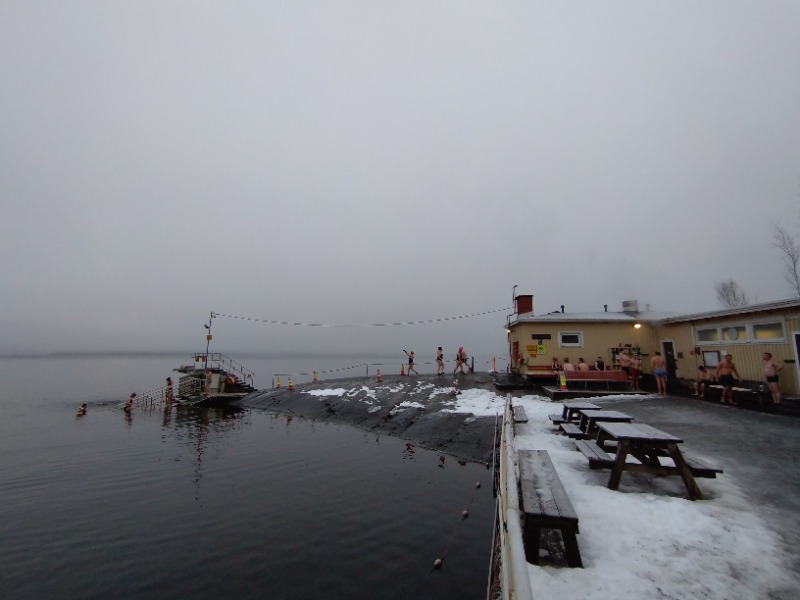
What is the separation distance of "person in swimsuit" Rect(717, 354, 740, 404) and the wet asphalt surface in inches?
25.0

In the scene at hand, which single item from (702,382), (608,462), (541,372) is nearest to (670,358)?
(702,382)

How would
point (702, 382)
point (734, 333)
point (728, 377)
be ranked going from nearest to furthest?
point (728, 377) → point (734, 333) → point (702, 382)

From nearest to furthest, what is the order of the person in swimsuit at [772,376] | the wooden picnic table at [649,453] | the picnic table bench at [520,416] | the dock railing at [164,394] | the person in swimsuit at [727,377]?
the wooden picnic table at [649,453], the picnic table bench at [520,416], the person in swimsuit at [772,376], the person in swimsuit at [727,377], the dock railing at [164,394]

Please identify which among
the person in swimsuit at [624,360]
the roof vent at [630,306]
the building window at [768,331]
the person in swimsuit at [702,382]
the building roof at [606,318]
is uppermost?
the roof vent at [630,306]

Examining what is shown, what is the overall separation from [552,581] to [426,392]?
20421 mm

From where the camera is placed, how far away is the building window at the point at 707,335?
59.7ft

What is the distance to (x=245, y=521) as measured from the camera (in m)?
10.3

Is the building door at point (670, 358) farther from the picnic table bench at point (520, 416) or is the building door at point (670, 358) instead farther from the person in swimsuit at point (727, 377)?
the picnic table bench at point (520, 416)

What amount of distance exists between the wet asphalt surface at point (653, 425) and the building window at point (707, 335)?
351cm

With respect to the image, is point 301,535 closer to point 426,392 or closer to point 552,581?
point 552,581

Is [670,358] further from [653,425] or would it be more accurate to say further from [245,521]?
[245,521]

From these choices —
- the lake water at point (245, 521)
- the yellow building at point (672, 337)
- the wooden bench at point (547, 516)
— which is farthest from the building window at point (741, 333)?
the wooden bench at point (547, 516)

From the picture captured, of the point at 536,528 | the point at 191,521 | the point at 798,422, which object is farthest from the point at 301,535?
the point at 798,422

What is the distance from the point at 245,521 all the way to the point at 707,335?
2121 cm
